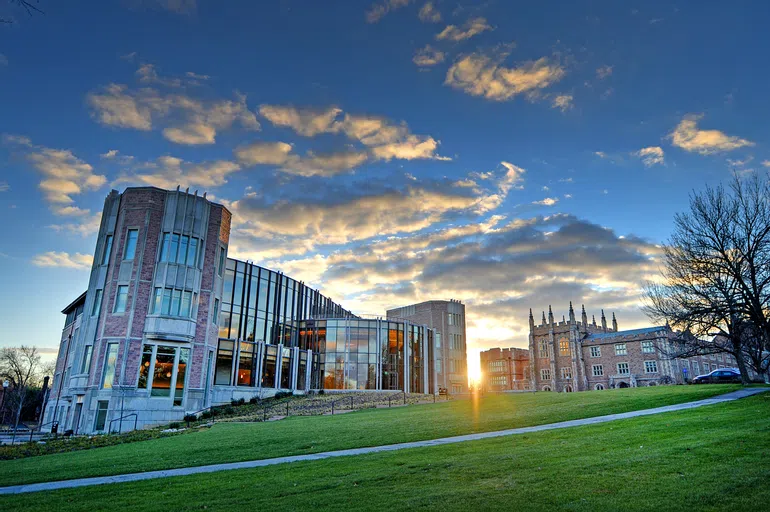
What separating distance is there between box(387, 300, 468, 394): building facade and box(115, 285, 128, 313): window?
5479 centimetres

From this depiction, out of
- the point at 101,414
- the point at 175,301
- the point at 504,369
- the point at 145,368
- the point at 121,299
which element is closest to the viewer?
the point at 101,414

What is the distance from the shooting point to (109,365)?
34.6 m

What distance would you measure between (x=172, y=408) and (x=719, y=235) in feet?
121

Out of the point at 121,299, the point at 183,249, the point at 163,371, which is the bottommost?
the point at 163,371

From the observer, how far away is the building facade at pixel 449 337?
269 ft

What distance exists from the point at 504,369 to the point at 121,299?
92.2 m

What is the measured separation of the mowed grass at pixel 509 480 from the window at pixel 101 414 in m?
26.2

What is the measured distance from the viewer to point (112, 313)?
35.6 m

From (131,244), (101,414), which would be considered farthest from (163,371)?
(131,244)

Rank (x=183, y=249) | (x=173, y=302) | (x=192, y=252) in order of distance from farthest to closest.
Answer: (x=192, y=252)
(x=183, y=249)
(x=173, y=302)

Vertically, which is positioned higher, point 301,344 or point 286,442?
point 301,344

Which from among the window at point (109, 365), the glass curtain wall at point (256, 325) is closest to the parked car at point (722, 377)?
the glass curtain wall at point (256, 325)

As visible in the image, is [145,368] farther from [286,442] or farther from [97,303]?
[286,442]

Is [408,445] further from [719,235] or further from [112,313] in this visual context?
[112,313]
